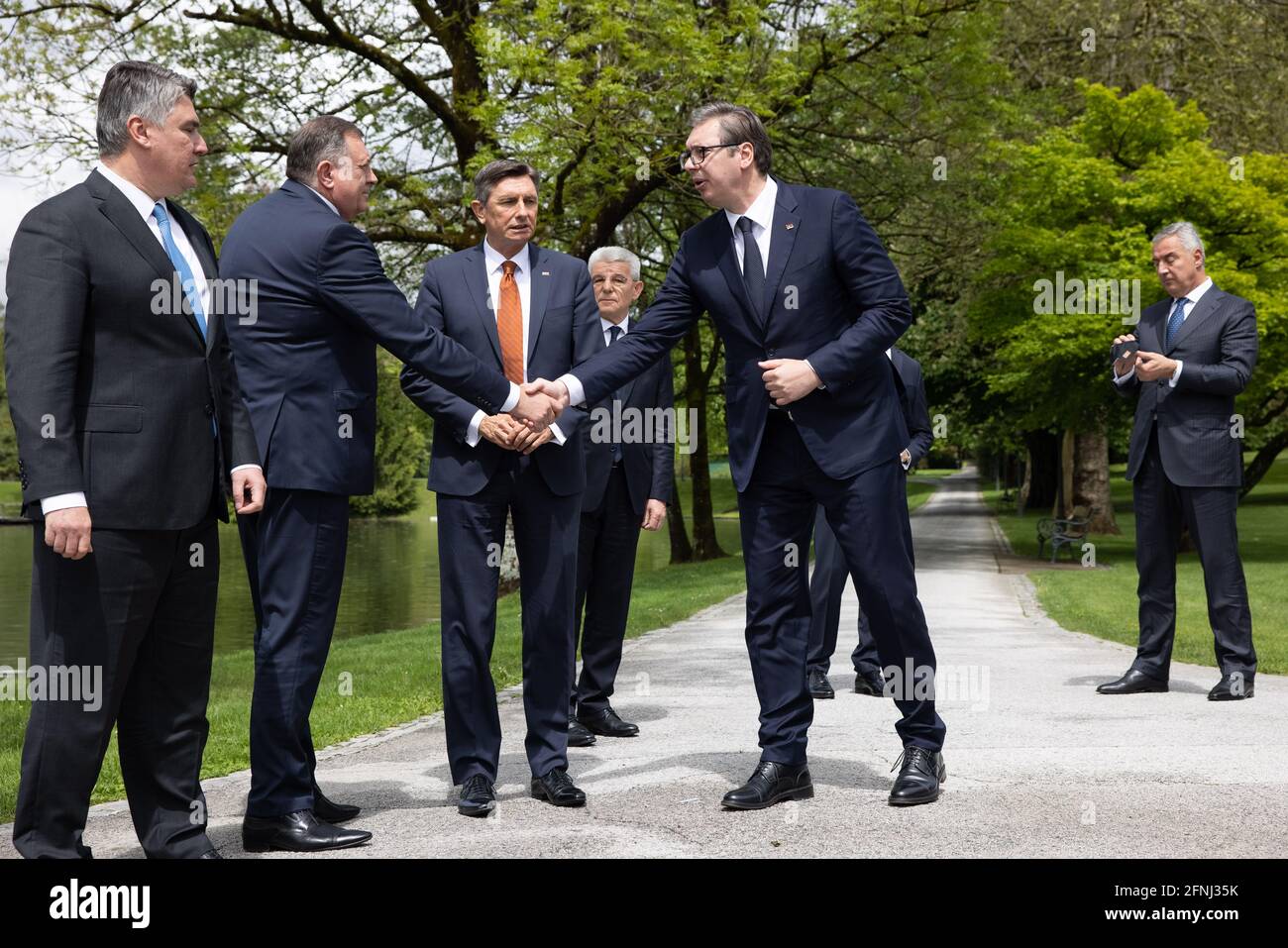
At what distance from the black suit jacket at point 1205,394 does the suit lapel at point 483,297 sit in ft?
13.8

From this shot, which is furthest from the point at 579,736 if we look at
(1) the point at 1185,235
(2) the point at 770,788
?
(1) the point at 1185,235

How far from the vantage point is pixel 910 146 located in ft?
63.7

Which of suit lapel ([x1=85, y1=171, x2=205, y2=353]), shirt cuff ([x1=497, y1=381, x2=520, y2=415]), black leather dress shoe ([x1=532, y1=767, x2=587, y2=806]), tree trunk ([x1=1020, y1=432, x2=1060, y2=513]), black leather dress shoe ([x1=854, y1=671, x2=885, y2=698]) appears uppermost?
suit lapel ([x1=85, y1=171, x2=205, y2=353])

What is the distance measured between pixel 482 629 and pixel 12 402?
1994 millimetres

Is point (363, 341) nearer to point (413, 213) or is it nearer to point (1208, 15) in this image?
point (413, 213)

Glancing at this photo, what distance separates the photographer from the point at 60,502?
12.5 ft

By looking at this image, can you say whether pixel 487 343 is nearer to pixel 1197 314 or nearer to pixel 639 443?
pixel 639 443

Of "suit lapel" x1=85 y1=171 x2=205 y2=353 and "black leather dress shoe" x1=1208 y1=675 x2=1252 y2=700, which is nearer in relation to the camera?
"suit lapel" x1=85 y1=171 x2=205 y2=353

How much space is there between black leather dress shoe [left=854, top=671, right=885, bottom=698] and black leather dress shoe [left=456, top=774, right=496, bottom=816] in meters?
3.60

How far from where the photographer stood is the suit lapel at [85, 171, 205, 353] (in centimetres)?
406

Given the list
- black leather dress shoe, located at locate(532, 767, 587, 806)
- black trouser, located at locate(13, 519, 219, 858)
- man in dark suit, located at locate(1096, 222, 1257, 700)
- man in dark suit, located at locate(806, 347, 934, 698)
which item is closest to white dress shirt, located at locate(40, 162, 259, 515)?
black trouser, located at locate(13, 519, 219, 858)

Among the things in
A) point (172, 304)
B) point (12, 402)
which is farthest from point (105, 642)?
point (172, 304)

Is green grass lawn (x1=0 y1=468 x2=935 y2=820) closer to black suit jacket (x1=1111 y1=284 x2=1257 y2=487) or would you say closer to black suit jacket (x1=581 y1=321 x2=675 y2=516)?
black suit jacket (x1=581 y1=321 x2=675 y2=516)

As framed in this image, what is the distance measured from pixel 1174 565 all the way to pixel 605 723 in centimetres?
360
